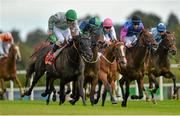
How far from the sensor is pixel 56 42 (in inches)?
792

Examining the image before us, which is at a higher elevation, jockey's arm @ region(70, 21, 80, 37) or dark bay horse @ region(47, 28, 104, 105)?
jockey's arm @ region(70, 21, 80, 37)

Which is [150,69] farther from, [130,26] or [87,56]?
[87,56]

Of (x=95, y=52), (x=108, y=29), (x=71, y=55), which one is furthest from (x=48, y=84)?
(x=108, y=29)

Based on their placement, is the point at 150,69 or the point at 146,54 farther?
the point at 150,69

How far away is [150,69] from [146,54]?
2936 millimetres

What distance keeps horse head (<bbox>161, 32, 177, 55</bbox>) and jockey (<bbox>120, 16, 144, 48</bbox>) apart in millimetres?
1533

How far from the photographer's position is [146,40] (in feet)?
66.6

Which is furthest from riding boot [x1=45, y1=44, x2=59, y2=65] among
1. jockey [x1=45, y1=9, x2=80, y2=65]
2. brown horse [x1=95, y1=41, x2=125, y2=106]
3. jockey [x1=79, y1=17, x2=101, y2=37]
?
brown horse [x1=95, y1=41, x2=125, y2=106]

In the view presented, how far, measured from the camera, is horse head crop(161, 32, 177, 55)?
22.9m

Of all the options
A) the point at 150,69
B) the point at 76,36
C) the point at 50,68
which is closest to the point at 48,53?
the point at 50,68

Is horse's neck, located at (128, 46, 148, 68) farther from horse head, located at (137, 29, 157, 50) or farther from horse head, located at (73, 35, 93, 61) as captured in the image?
horse head, located at (73, 35, 93, 61)

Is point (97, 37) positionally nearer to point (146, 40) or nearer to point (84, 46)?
point (146, 40)

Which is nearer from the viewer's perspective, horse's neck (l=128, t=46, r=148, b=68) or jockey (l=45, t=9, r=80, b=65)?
jockey (l=45, t=9, r=80, b=65)

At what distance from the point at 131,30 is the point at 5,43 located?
26.9 feet
